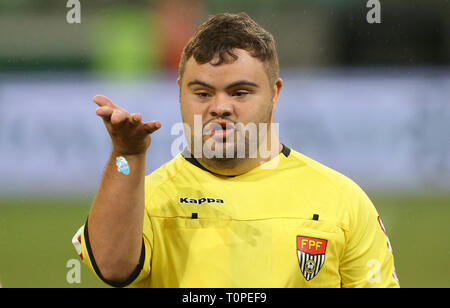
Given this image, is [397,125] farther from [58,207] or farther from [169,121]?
[58,207]

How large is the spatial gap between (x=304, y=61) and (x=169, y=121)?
8.99 ft

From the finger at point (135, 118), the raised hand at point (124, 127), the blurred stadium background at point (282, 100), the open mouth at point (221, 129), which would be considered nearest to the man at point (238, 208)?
the open mouth at point (221, 129)

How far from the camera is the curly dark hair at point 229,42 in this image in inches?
81.4

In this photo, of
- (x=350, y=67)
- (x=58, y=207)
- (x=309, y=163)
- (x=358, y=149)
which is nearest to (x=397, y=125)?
(x=358, y=149)

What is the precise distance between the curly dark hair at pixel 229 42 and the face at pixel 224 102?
1.0 inches

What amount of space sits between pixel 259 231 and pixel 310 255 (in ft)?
0.64

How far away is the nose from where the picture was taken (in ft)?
6.66

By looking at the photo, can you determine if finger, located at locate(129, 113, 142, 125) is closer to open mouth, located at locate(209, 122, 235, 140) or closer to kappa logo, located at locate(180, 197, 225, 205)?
open mouth, located at locate(209, 122, 235, 140)

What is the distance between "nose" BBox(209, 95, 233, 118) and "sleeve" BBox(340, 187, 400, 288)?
59 centimetres

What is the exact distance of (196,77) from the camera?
2064 mm

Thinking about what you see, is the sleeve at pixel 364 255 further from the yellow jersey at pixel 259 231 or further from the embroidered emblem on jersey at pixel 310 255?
the embroidered emblem on jersey at pixel 310 255

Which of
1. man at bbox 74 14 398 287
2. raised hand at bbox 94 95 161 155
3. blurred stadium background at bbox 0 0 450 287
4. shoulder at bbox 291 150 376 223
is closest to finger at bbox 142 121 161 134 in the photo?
raised hand at bbox 94 95 161 155

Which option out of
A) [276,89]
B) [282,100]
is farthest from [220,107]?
[282,100]

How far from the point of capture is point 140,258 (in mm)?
1971
